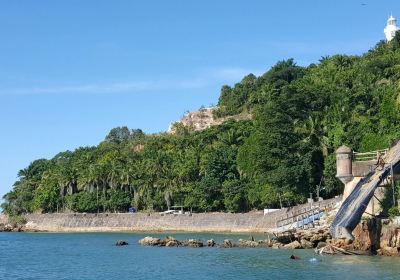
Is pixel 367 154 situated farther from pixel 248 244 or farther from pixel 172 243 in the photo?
pixel 172 243

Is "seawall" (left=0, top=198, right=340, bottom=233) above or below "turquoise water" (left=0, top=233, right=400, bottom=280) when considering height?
above

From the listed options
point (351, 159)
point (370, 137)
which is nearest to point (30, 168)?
point (370, 137)

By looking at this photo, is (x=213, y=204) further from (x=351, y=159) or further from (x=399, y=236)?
(x=399, y=236)

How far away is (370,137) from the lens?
75.1m

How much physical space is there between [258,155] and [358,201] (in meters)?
37.9

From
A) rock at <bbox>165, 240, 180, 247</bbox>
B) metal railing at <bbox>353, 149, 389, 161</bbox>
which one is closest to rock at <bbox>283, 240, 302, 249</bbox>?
metal railing at <bbox>353, 149, 389, 161</bbox>

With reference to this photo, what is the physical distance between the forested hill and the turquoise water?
26.5 metres

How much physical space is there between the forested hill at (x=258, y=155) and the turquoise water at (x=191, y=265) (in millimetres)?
26481

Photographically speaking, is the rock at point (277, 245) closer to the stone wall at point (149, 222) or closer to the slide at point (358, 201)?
the slide at point (358, 201)

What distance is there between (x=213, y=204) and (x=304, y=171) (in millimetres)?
20769

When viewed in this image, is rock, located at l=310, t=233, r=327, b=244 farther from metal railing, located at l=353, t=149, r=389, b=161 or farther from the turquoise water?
metal railing, located at l=353, t=149, r=389, b=161

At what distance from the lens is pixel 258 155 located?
86.0 m

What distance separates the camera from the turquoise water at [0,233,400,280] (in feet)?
132

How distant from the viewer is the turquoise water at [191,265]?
1582 inches
